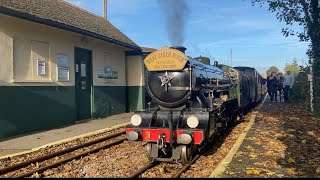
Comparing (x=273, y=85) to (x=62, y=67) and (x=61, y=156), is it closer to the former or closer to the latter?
(x=62, y=67)

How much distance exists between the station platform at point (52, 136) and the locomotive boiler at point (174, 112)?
286cm

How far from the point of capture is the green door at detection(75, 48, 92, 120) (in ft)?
45.6

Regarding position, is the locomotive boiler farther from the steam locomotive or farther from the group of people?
the group of people

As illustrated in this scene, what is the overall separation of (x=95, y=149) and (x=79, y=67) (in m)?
5.71

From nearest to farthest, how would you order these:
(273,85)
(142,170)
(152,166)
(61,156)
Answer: (142,170), (152,166), (61,156), (273,85)

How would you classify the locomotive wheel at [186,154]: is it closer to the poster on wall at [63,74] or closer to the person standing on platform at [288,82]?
the poster on wall at [63,74]

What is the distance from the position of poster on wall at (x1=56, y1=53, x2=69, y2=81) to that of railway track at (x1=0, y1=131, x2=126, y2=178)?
3.10 m

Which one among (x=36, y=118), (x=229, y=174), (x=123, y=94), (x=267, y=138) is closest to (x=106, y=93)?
(x=123, y=94)

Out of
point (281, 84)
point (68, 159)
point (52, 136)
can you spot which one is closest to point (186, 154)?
point (68, 159)

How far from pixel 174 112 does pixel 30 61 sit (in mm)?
5619

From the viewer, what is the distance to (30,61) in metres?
11.2

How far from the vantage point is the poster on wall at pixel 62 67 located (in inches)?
494

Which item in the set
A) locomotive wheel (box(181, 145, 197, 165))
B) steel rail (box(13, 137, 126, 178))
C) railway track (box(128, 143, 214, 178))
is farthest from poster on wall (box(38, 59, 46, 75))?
locomotive wheel (box(181, 145, 197, 165))

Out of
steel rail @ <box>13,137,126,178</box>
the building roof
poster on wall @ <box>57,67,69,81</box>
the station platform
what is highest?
the building roof
